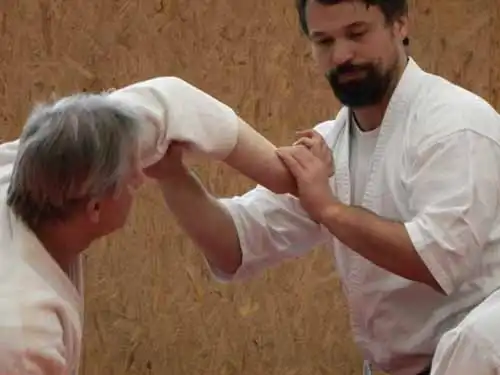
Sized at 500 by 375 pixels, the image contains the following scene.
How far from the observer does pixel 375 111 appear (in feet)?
6.69

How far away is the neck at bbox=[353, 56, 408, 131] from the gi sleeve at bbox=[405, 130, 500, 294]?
0.64 feet

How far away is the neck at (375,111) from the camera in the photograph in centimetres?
201

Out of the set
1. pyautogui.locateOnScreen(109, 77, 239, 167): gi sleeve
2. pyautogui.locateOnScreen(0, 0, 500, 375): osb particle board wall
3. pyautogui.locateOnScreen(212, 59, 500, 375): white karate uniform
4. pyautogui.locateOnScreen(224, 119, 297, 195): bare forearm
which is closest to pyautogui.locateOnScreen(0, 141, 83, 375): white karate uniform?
pyautogui.locateOnScreen(109, 77, 239, 167): gi sleeve

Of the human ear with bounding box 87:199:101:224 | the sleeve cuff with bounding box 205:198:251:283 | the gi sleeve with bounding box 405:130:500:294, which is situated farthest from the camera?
the sleeve cuff with bounding box 205:198:251:283

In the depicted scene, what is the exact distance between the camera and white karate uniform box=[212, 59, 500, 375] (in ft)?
5.89

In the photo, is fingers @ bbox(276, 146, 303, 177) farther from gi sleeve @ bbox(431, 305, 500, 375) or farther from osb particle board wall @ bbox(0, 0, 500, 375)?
osb particle board wall @ bbox(0, 0, 500, 375)

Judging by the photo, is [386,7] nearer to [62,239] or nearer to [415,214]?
[415,214]

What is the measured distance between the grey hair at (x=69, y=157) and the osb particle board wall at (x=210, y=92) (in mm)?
1503

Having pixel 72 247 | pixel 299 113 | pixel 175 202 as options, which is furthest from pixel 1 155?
pixel 299 113

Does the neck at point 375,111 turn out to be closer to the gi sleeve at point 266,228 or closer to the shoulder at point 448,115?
the shoulder at point 448,115

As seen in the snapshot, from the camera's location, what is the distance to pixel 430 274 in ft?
5.92

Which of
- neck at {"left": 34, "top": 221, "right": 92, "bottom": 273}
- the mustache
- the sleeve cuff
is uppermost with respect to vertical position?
the mustache

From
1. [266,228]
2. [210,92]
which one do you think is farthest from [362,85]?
[210,92]

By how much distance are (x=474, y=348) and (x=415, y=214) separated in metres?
0.44
